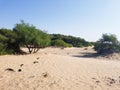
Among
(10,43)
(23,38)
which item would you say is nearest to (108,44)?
(23,38)

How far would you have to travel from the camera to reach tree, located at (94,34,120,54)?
2737 centimetres

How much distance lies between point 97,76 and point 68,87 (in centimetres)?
306

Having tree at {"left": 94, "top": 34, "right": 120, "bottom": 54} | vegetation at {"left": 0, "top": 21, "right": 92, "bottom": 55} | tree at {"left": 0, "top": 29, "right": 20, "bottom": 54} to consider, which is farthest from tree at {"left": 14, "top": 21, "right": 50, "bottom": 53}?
tree at {"left": 94, "top": 34, "right": 120, "bottom": 54}

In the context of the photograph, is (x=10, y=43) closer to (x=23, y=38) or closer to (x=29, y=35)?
(x=23, y=38)

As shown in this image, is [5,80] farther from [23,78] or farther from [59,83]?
[59,83]

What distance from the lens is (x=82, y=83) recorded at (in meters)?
10.8

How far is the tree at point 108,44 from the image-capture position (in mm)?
27370

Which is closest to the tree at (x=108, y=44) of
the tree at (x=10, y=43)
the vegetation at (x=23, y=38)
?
the vegetation at (x=23, y=38)

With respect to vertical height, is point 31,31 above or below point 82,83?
above

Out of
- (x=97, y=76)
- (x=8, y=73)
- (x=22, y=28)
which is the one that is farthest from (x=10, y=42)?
(x=97, y=76)

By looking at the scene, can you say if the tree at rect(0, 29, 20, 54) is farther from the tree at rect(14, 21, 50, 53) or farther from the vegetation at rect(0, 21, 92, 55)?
the tree at rect(14, 21, 50, 53)

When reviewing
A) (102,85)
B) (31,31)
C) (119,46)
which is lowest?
(102,85)

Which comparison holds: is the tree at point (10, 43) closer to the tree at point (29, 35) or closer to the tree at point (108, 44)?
the tree at point (29, 35)

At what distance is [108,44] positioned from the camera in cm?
2850
